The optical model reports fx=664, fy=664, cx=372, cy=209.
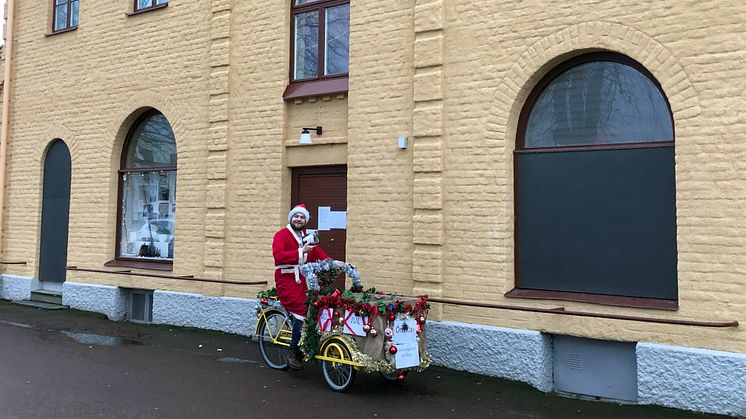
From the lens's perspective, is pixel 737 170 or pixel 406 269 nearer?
pixel 737 170

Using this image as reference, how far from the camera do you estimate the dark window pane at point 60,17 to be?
1290 centimetres

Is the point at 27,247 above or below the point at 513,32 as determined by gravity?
below

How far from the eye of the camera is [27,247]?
42.3 feet

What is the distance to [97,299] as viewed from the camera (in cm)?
1153

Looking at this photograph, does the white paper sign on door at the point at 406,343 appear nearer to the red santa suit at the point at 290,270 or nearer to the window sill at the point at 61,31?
the red santa suit at the point at 290,270

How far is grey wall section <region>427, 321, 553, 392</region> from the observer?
7152 mm

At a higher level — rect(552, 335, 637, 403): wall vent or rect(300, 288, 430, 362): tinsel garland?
rect(300, 288, 430, 362): tinsel garland

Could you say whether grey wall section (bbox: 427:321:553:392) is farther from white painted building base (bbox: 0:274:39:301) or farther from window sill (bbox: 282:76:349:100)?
white painted building base (bbox: 0:274:39:301)

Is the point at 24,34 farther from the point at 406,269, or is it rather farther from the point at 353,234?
the point at 406,269

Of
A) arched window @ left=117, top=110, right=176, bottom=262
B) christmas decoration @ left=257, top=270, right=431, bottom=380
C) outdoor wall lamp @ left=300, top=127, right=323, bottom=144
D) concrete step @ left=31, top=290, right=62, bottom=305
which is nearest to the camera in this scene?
christmas decoration @ left=257, top=270, right=431, bottom=380

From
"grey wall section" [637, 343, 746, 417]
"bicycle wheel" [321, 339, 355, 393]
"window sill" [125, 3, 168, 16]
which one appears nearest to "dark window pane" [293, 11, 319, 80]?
"window sill" [125, 3, 168, 16]

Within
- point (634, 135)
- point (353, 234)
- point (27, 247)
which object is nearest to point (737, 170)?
point (634, 135)

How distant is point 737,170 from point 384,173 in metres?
3.97

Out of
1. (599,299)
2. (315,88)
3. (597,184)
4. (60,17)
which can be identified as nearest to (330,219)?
(315,88)
